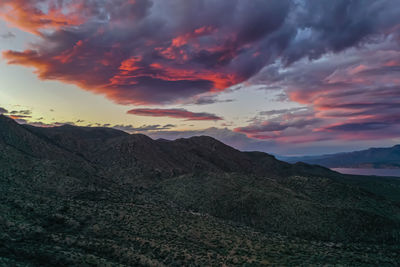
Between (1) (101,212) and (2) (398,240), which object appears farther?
(2) (398,240)

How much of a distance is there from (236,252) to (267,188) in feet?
123

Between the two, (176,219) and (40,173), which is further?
(40,173)

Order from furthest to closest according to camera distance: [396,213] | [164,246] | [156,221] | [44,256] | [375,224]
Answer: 1. [396,213]
2. [375,224]
3. [156,221]
4. [164,246]
5. [44,256]

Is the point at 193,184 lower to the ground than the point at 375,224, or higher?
higher

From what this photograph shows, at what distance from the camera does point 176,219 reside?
139 ft

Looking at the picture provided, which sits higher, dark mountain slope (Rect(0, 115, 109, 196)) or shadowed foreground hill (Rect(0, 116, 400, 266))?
dark mountain slope (Rect(0, 115, 109, 196))

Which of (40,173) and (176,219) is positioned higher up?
(40,173)

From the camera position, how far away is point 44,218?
1389 inches

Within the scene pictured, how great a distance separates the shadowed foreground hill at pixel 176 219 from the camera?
2777 cm

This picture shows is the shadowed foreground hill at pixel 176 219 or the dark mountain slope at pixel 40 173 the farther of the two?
the dark mountain slope at pixel 40 173

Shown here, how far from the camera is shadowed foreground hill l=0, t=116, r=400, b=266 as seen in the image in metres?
27.8

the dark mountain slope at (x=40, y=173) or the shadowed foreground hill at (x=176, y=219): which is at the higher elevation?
the dark mountain slope at (x=40, y=173)

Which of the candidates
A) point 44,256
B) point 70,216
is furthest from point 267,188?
point 44,256

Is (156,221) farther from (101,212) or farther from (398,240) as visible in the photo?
(398,240)
